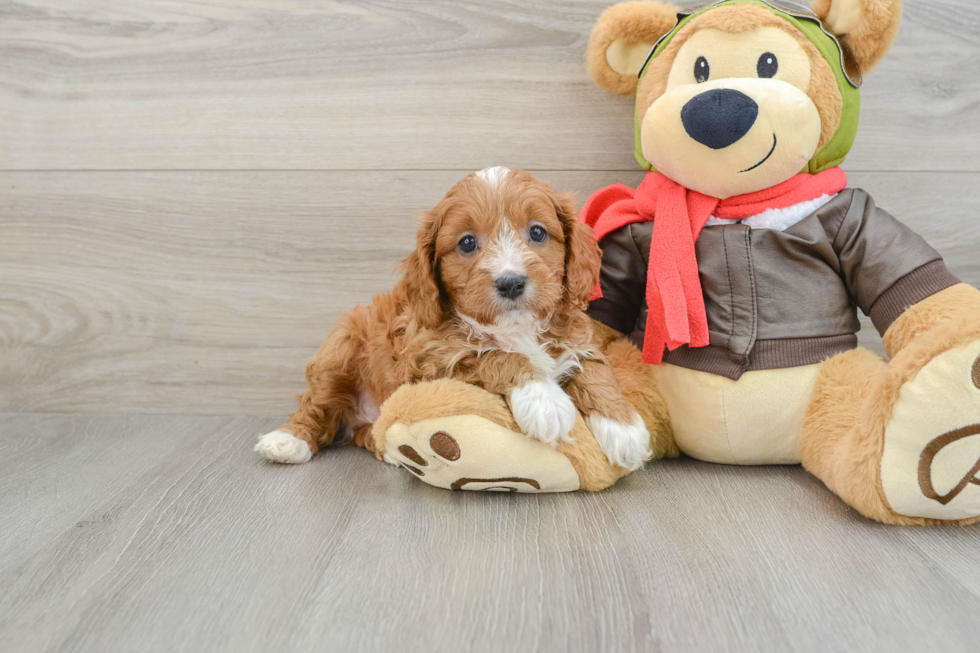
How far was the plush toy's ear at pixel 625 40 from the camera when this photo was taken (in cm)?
159

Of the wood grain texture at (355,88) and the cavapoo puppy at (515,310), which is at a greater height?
the wood grain texture at (355,88)

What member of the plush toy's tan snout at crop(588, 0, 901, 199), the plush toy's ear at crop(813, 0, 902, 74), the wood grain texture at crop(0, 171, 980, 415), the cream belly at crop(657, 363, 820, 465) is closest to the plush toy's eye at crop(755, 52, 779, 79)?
the plush toy's tan snout at crop(588, 0, 901, 199)

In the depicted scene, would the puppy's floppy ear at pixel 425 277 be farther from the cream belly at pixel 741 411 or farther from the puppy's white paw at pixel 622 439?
the cream belly at pixel 741 411

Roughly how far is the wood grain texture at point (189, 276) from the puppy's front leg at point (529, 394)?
27.2 inches

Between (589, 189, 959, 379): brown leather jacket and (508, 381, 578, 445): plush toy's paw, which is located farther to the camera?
(589, 189, 959, 379): brown leather jacket

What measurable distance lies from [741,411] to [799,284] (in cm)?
31

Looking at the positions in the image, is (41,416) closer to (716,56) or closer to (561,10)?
(561,10)

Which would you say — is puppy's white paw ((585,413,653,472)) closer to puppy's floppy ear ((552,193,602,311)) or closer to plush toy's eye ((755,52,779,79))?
puppy's floppy ear ((552,193,602,311))

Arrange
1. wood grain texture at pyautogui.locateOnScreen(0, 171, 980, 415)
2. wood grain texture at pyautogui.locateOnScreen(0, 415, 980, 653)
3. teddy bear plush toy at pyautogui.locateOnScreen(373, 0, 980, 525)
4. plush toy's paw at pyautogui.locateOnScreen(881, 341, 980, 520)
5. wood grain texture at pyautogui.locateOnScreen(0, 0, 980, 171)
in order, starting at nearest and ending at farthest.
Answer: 1. wood grain texture at pyautogui.locateOnScreen(0, 415, 980, 653)
2. plush toy's paw at pyautogui.locateOnScreen(881, 341, 980, 520)
3. teddy bear plush toy at pyautogui.locateOnScreen(373, 0, 980, 525)
4. wood grain texture at pyautogui.locateOnScreen(0, 0, 980, 171)
5. wood grain texture at pyautogui.locateOnScreen(0, 171, 980, 415)

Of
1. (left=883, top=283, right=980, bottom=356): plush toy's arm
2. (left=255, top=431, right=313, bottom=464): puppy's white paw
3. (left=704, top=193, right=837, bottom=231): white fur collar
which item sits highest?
(left=704, top=193, right=837, bottom=231): white fur collar

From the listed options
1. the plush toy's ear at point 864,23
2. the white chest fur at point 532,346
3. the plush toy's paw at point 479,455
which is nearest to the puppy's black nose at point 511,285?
the white chest fur at point 532,346

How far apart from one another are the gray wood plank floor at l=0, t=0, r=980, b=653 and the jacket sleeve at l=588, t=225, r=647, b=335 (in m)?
0.34

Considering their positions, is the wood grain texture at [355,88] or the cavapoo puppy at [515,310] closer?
the cavapoo puppy at [515,310]

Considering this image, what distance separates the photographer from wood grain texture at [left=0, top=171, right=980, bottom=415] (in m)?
1.99
